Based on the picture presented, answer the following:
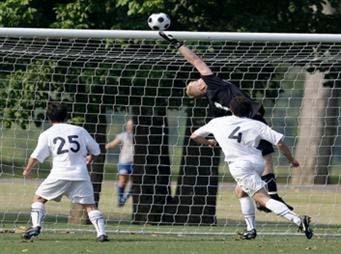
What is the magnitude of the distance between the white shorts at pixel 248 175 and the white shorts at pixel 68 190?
5.09 ft

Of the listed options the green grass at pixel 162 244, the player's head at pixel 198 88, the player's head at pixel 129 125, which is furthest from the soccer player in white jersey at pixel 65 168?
the player's head at pixel 129 125

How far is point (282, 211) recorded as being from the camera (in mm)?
12445

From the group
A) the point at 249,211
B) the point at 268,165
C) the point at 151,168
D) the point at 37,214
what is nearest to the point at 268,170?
the point at 268,165

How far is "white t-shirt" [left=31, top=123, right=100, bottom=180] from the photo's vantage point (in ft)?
41.7

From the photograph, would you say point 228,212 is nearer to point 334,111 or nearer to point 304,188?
point 304,188

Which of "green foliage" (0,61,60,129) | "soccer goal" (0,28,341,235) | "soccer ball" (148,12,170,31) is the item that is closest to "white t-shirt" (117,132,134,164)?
"soccer goal" (0,28,341,235)

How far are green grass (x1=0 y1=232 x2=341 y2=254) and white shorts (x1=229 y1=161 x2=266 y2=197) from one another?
24.3 inches

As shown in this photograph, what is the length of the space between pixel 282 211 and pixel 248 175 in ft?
1.66

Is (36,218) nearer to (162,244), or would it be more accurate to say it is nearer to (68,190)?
(68,190)

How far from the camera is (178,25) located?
56.9 ft

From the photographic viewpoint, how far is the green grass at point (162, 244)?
12062mm

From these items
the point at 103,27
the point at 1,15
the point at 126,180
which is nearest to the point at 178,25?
the point at 103,27

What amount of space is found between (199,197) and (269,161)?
467 cm

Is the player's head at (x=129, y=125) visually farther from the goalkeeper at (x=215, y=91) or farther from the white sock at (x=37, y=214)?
the white sock at (x=37, y=214)
